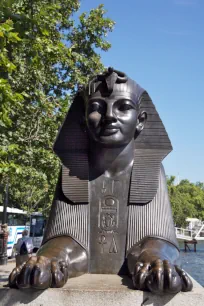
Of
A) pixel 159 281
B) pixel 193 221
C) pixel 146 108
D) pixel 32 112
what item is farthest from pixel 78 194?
pixel 193 221

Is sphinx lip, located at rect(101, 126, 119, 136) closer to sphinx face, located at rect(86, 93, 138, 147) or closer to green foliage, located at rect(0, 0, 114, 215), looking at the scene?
sphinx face, located at rect(86, 93, 138, 147)

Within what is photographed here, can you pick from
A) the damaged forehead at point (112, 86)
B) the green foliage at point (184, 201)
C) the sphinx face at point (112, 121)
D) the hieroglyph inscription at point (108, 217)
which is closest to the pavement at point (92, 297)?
the hieroglyph inscription at point (108, 217)

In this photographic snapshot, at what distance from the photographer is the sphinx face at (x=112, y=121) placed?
388cm

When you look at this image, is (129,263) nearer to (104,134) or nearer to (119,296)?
(119,296)

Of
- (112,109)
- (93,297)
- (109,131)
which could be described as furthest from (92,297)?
(112,109)

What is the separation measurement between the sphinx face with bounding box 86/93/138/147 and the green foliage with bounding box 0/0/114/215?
8.19 feet

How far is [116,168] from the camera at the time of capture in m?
4.12

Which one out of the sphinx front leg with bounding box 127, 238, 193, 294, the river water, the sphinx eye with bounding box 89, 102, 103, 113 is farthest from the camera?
the river water

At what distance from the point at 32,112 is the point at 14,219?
49.6 ft

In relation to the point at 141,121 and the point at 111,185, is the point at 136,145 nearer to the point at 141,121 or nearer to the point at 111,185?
the point at 141,121

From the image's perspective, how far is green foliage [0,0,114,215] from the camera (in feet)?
22.9

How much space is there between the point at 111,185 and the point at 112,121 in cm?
63

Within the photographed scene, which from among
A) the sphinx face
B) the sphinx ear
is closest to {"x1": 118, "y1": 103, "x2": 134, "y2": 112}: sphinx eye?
the sphinx face

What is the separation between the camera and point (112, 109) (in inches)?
153
